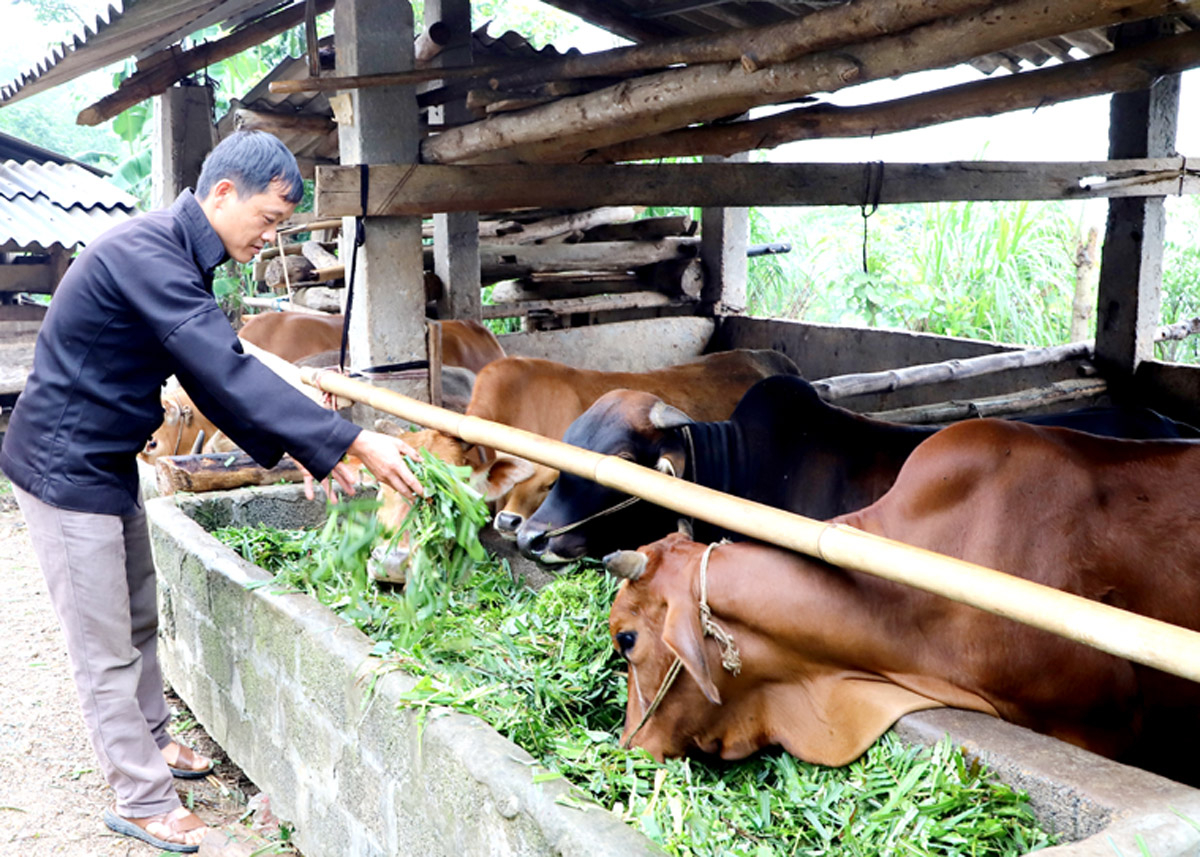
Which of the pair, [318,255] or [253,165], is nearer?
[253,165]

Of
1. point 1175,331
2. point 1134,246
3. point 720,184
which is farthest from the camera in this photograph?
point 1175,331

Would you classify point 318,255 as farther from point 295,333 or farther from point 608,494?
point 608,494

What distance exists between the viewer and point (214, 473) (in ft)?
18.1

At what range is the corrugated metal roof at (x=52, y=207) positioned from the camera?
9711 mm

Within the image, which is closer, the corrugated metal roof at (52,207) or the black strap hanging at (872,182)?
the black strap hanging at (872,182)

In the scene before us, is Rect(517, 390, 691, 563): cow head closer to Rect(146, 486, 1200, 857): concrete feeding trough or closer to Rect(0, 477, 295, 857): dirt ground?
Rect(146, 486, 1200, 857): concrete feeding trough

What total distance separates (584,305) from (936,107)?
4168mm

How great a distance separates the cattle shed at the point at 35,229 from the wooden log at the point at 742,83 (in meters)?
6.00

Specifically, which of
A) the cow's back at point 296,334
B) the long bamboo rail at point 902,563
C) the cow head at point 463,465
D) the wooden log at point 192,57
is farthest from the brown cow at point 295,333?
the long bamboo rail at point 902,563

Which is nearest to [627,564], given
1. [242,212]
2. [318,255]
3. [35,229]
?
[242,212]

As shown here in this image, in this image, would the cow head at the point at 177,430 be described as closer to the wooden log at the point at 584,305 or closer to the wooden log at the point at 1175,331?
the wooden log at the point at 584,305

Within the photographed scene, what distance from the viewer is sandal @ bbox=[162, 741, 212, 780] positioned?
4.52 meters

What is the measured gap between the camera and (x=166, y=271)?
344 centimetres

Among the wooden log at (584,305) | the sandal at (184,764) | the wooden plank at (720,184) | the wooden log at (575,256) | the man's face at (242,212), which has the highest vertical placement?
the wooden plank at (720,184)
